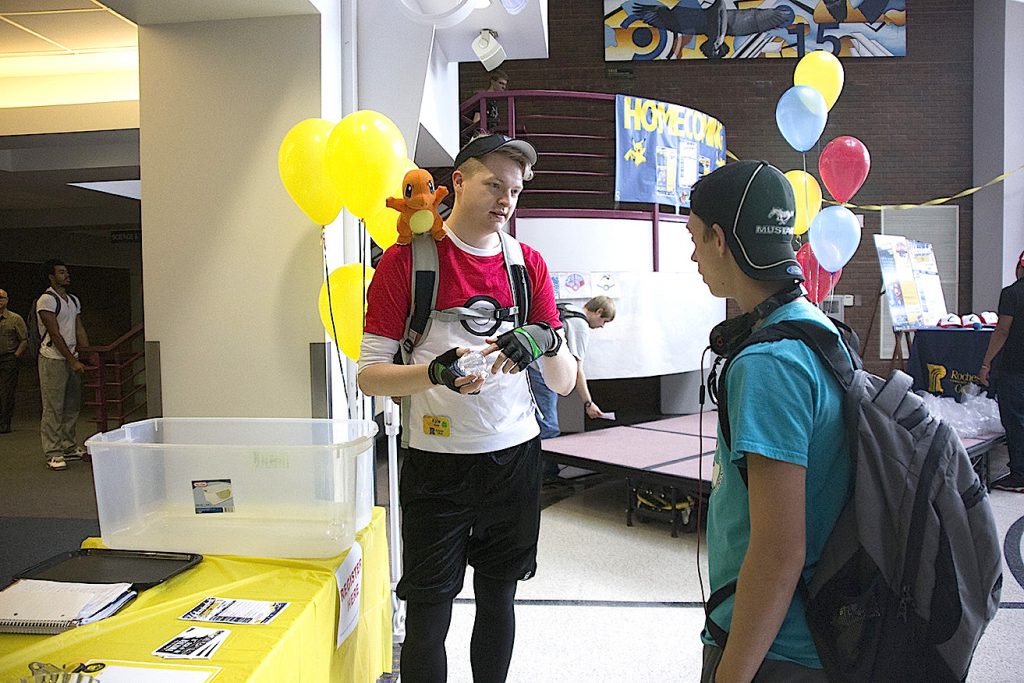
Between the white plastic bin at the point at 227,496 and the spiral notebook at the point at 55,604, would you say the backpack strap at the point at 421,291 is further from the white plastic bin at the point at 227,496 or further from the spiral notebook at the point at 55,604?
the spiral notebook at the point at 55,604

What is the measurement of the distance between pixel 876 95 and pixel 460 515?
34.7ft

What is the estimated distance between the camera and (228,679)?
127 centimetres

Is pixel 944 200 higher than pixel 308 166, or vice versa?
pixel 944 200

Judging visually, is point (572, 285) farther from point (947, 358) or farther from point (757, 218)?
point (757, 218)

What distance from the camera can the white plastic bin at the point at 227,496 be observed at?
1807mm

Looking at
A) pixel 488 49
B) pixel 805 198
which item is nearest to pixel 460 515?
pixel 488 49

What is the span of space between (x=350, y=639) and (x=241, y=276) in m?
1.81

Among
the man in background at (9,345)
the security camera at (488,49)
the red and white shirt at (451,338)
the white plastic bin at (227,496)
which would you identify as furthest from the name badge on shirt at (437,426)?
the man in background at (9,345)

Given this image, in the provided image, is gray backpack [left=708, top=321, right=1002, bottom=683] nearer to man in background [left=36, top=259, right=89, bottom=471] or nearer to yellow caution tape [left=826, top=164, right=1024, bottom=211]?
man in background [left=36, top=259, right=89, bottom=471]

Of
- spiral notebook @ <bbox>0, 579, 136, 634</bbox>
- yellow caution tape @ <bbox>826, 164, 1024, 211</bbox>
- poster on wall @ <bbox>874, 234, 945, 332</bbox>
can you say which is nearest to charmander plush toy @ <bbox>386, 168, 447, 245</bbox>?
spiral notebook @ <bbox>0, 579, 136, 634</bbox>

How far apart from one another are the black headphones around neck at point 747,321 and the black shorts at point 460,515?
0.80 metres

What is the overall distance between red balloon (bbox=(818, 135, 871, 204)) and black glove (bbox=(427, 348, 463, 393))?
15.3 feet

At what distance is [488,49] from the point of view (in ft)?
14.4

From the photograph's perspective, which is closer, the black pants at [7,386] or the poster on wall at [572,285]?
Answer: the poster on wall at [572,285]
